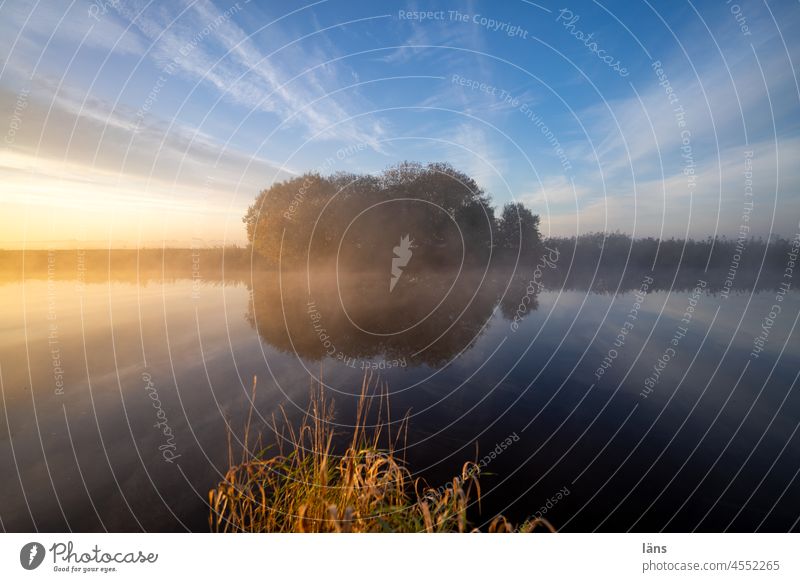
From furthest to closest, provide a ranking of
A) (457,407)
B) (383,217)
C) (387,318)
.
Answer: (387,318) < (383,217) < (457,407)

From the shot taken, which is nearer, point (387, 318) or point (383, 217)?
point (383, 217)

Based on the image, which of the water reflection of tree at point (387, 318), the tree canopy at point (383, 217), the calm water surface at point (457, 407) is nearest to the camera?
the calm water surface at point (457, 407)

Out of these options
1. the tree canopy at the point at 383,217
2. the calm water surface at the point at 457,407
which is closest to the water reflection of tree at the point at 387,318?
the calm water surface at the point at 457,407

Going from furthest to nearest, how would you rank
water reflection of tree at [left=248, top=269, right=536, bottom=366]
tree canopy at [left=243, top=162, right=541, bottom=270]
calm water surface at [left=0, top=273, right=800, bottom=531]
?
water reflection of tree at [left=248, top=269, right=536, bottom=366]
tree canopy at [left=243, top=162, right=541, bottom=270]
calm water surface at [left=0, top=273, right=800, bottom=531]

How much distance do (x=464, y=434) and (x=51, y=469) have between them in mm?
7226

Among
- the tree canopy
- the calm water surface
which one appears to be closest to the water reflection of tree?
the calm water surface

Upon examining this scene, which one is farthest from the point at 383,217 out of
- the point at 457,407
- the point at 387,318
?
the point at 457,407

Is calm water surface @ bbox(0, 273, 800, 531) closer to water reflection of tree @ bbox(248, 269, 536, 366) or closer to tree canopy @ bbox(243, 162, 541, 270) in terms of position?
water reflection of tree @ bbox(248, 269, 536, 366)

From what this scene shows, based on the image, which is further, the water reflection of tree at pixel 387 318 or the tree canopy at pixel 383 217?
the water reflection of tree at pixel 387 318

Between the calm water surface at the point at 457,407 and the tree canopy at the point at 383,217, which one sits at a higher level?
the tree canopy at the point at 383,217

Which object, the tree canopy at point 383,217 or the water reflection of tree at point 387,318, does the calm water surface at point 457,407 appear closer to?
the water reflection of tree at point 387,318

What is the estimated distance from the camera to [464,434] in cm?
778

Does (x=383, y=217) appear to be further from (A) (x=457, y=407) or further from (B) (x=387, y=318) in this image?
(A) (x=457, y=407)

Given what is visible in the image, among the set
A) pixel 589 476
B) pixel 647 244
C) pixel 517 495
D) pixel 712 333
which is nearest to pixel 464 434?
pixel 517 495
